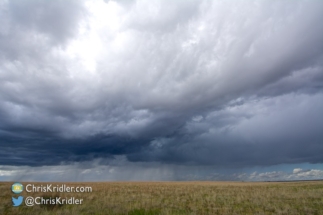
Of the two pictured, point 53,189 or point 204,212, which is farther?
point 53,189

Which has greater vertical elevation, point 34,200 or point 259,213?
point 34,200

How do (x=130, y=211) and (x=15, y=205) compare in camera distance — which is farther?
(x=15, y=205)

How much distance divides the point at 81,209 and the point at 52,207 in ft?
9.42

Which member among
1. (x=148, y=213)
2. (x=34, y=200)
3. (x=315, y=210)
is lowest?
(x=315, y=210)

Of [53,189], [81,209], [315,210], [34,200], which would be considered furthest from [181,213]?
[53,189]

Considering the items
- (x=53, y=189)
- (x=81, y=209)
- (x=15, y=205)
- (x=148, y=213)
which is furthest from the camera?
(x=53, y=189)

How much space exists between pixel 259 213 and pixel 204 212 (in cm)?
441

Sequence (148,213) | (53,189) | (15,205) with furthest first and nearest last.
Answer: (53,189) < (15,205) < (148,213)

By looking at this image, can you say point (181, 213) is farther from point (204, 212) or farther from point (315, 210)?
point (315, 210)

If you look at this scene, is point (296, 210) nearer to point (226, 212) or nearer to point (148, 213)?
point (226, 212)

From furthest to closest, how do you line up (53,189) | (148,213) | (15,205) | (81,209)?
(53,189)
(15,205)
(81,209)
(148,213)

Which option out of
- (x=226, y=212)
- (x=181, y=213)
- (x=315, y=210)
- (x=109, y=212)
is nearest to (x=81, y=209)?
(x=109, y=212)

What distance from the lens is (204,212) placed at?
20.4 meters

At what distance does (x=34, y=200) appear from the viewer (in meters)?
23.0
